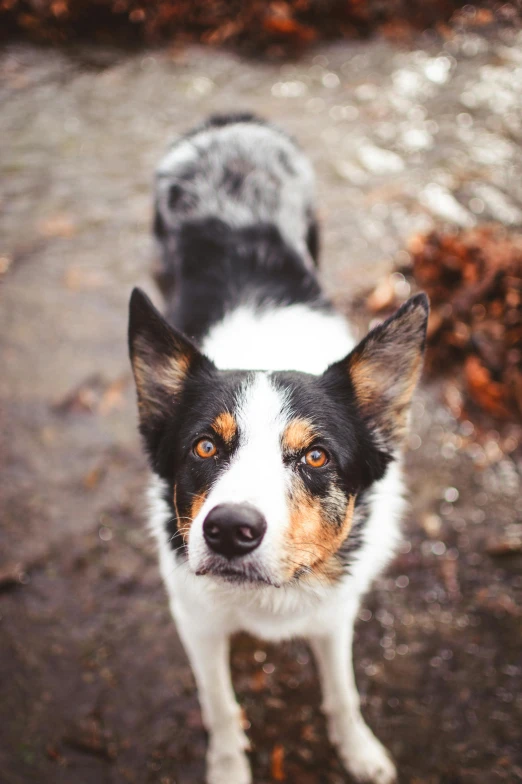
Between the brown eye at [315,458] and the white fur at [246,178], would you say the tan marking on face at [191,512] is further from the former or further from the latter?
the white fur at [246,178]

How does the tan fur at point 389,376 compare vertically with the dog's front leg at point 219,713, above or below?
above

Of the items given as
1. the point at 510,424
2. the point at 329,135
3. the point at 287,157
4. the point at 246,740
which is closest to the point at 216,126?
the point at 287,157

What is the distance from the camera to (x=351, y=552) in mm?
2242

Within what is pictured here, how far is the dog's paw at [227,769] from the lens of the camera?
254 centimetres

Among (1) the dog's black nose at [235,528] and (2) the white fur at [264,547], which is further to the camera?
(2) the white fur at [264,547]

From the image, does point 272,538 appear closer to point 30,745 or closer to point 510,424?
point 30,745

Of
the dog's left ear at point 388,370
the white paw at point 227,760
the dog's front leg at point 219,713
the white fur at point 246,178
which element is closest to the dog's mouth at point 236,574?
the dog's front leg at point 219,713

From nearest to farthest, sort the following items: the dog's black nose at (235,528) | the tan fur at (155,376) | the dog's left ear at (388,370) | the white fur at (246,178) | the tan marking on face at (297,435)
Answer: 1. the dog's black nose at (235,528)
2. the tan marking on face at (297,435)
3. the dog's left ear at (388,370)
4. the tan fur at (155,376)
5. the white fur at (246,178)

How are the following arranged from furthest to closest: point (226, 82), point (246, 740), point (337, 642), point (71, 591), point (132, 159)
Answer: point (226, 82)
point (132, 159)
point (71, 591)
point (246, 740)
point (337, 642)

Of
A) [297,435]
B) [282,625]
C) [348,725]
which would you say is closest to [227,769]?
[348,725]

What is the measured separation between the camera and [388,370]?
2168 millimetres

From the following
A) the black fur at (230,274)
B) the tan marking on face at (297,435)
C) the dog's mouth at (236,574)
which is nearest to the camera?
the dog's mouth at (236,574)

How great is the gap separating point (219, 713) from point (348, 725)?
642 mm

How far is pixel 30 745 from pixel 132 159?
5382 mm
